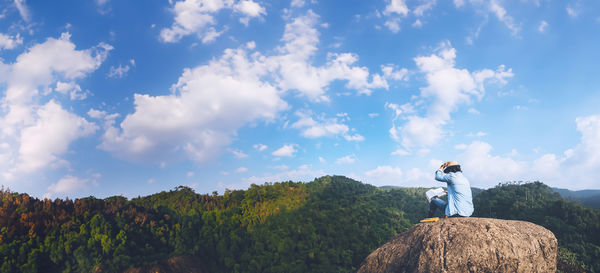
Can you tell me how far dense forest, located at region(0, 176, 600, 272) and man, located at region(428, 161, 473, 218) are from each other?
5679 millimetres

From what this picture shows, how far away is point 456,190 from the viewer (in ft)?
34.7

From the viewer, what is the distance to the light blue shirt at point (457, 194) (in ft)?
34.6

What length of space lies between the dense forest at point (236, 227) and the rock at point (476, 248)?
534 centimetres

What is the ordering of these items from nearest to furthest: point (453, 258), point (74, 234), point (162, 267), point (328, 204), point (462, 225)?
1. point (453, 258)
2. point (462, 225)
3. point (74, 234)
4. point (162, 267)
5. point (328, 204)

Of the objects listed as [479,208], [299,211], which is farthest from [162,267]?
[479,208]

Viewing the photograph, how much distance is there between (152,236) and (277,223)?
5.29 metres

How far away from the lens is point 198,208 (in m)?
15.3

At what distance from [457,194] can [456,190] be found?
14cm

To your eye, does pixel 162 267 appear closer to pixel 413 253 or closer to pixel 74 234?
pixel 74 234

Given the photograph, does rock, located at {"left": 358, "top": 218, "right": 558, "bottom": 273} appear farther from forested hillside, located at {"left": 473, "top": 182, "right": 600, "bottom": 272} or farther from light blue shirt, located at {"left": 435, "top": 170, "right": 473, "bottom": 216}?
forested hillside, located at {"left": 473, "top": 182, "right": 600, "bottom": 272}

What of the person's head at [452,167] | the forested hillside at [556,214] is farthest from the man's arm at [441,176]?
the forested hillside at [556,214]

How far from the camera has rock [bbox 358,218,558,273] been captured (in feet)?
28.1

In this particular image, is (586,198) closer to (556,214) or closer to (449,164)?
(556,214)

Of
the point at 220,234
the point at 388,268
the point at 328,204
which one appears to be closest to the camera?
the point at 388,268
